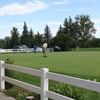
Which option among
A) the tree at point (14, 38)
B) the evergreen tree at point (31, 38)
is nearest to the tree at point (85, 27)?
A: the evergreen tree at point (31, 38)

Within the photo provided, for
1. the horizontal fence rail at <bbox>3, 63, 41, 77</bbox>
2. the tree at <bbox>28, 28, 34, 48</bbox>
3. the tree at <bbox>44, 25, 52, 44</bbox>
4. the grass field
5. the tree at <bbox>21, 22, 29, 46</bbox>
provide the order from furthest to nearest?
the tree at <bbox>44, 25, 52, 44</bbox> < the tree at <bbox>21, 22, 29, 46</bbox> < the tree at <bbox>28, 28, 34, 48</bbox> < the grass field < the horizontal fence rail at <bbox>3, 63, 41, 77</bbox>

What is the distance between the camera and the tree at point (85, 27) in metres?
139

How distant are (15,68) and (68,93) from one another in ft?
8.56

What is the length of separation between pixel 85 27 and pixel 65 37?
4691 centimetres

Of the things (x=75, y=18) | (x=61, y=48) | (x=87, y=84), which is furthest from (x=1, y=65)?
(x=75, y=18)

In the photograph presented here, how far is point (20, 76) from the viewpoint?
1678cm

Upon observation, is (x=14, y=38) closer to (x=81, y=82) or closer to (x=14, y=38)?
(x=14, y=38)

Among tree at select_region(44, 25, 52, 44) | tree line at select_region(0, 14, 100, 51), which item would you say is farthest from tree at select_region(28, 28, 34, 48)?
tree at select_region(44, 25, 52, 44)

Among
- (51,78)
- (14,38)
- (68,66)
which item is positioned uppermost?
(14,38)

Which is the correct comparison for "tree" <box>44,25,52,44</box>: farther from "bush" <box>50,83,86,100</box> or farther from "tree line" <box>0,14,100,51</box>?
"bush" <box>50,83,86,100</box>

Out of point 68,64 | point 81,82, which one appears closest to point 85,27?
point 68,64

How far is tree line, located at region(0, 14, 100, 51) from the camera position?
3890 inches

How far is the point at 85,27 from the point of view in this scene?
142 m

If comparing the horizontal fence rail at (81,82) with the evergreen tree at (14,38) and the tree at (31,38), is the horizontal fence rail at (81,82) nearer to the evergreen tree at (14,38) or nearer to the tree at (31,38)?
the evergreen tree at (14,38)
